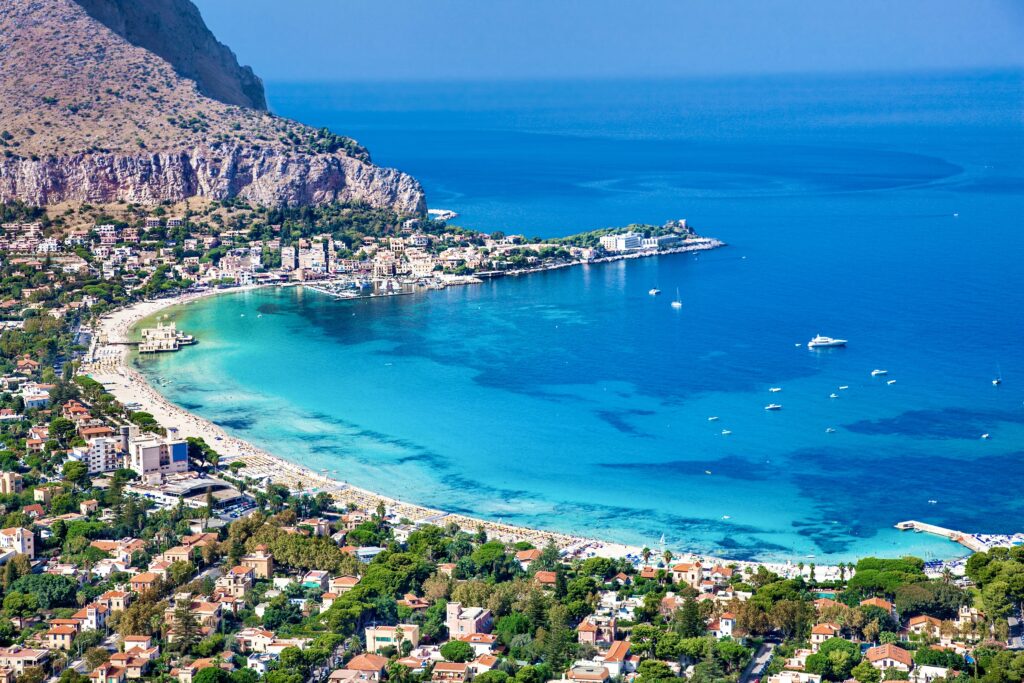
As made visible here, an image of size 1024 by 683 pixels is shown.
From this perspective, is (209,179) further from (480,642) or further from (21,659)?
(480,642)

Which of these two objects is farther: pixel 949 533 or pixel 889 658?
pixel 949 533

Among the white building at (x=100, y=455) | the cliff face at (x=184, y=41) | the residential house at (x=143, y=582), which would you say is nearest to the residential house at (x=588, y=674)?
the residential house at (x=143, y=582)

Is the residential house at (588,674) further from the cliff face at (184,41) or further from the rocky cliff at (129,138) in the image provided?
the cliff face at (184,41)

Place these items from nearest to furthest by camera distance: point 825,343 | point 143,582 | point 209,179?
point 143,582 → point 825,343 → point 209,179

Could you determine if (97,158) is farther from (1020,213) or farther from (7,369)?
(1020,213)

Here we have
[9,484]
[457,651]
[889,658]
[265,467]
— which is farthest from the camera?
[265,467]

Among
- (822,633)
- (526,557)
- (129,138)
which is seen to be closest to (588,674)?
(822,633)

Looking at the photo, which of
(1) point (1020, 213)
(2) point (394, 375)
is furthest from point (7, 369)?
(1) point (1020, 213)

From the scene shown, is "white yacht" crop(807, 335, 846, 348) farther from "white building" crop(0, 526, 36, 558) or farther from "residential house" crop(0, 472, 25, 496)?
"white building" crop(0, 526, 36, 558)
